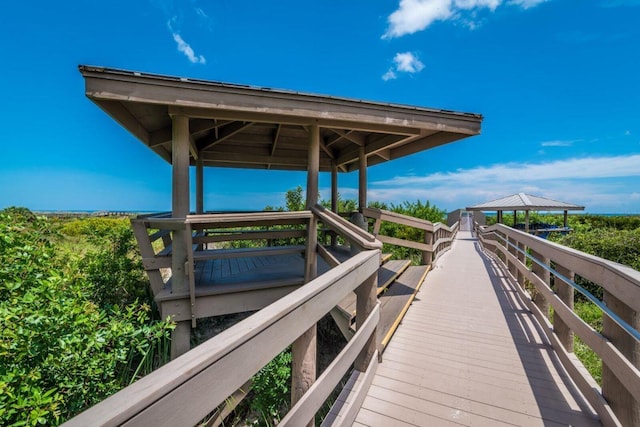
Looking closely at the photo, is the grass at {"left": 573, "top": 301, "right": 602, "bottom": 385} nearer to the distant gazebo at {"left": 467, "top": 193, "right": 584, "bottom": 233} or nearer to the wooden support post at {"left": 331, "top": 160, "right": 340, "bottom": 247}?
the wooden support post at {"left": 331, "top": 160, "right": 340, "bottom": 247}

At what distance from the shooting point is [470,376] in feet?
7.79

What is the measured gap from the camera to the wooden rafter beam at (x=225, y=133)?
5.02 meters

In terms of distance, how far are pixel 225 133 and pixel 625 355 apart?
5934 mm

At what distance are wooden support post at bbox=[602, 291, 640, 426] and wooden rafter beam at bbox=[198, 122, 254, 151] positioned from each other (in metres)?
4.54

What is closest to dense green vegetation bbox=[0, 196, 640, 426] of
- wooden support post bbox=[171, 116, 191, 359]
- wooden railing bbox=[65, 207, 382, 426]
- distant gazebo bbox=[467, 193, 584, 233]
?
wooden support post bbox=[171, 116, 191, 359]

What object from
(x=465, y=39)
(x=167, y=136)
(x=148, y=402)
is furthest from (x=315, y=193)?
(x=465, y=39)

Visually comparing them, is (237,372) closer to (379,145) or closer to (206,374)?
(206,374)

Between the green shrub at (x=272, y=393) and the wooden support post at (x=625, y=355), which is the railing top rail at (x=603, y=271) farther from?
the green shrub at (x=272, y=393)

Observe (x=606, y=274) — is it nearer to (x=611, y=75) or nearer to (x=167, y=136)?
(x=167, y=136)

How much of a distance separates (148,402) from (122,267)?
217 inches

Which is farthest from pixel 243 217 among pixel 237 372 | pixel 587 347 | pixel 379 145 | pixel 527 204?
pixel 527 204

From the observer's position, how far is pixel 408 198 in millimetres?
14758

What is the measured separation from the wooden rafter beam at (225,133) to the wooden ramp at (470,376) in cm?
395

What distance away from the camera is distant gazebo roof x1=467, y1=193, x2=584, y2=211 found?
47.3 ft
